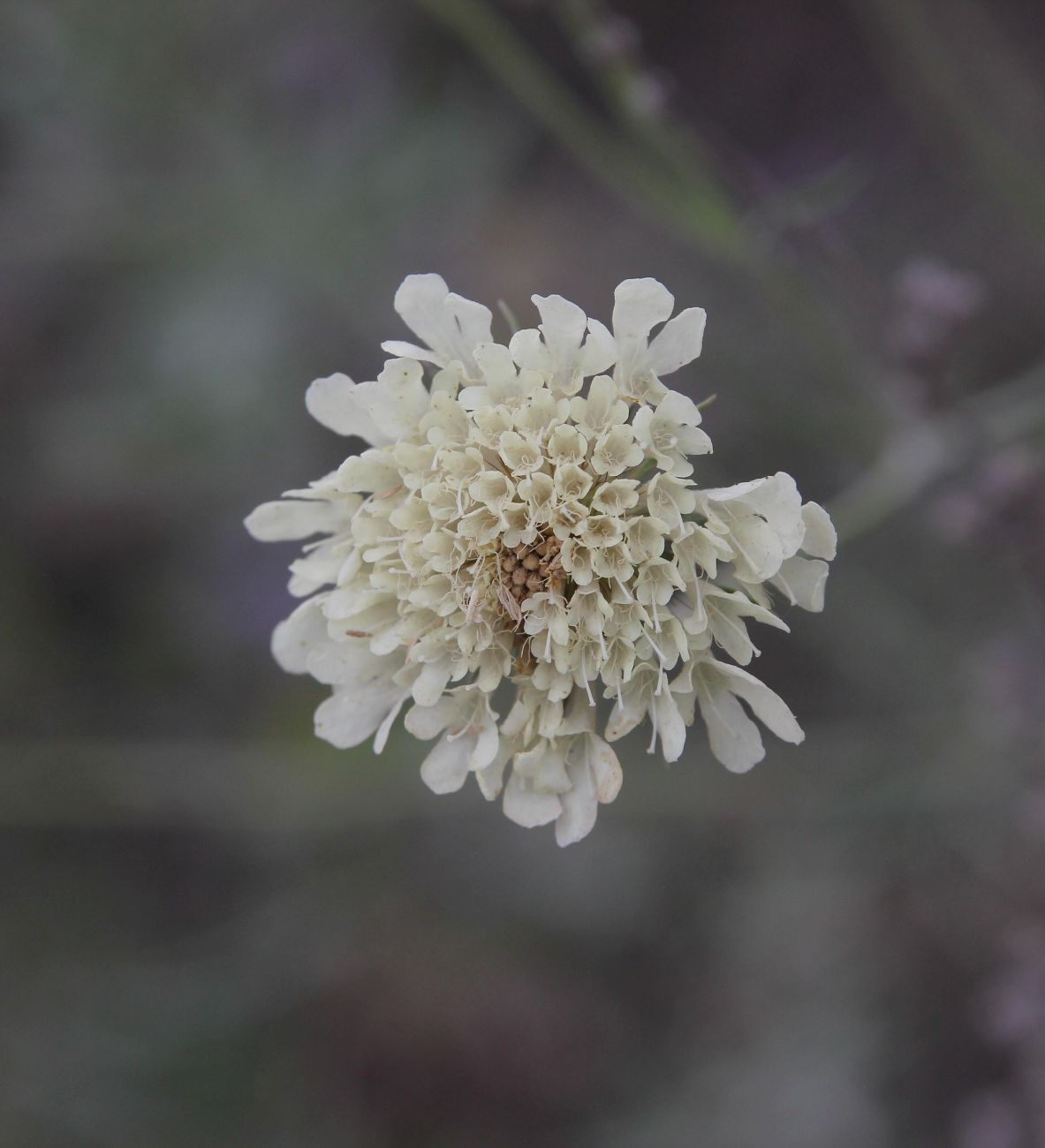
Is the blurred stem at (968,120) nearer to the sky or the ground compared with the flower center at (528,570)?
nearer to the sky

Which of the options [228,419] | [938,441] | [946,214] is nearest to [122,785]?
[228,419]

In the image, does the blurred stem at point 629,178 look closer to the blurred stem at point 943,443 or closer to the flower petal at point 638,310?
the blurred stem at point 943,443

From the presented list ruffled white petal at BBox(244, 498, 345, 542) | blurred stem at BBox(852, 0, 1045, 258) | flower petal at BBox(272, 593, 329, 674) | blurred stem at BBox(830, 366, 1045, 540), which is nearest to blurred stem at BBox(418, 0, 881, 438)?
blurred stem at BBox(830, 366, 1045, 540)

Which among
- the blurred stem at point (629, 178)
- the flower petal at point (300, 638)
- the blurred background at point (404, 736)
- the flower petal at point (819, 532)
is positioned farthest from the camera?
the blurred background at point (404, 736)

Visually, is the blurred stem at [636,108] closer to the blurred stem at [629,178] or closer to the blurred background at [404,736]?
the blurred stem at [629,178]

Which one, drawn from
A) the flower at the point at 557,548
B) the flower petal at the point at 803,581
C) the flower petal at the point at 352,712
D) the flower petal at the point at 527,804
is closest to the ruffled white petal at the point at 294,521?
the flower at the point at 557,548

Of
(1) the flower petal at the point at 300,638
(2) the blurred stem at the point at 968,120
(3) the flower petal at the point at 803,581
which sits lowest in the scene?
(1) the flower petal at the point at 300,638

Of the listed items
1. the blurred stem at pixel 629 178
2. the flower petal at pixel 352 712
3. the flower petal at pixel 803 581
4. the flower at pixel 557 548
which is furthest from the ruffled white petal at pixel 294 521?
the blurred stem at pixel 629 178

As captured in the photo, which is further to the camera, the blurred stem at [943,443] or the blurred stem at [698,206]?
the blurred stem at [943,443]

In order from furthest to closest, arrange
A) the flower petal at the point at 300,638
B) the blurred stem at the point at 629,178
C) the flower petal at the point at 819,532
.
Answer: the blurred stem at the point at 629,178
the flower petal at the point at 300,638
the flower petal at the point at 819,532
